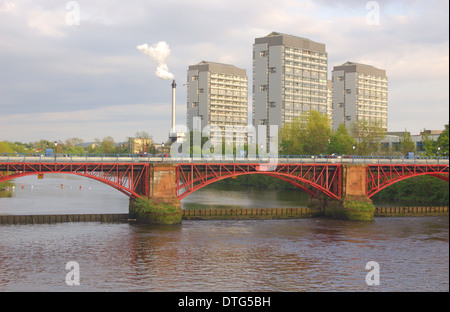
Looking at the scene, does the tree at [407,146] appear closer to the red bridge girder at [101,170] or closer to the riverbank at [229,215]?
the riverbank at [229,215]

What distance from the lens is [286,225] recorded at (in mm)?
79812

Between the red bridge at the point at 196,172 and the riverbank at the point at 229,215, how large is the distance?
428 cm

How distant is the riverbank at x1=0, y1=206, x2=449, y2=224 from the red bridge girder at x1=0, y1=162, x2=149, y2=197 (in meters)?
5.05

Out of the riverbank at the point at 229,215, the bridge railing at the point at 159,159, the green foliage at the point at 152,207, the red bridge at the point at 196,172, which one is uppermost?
the bridge railing at the point at 159,159

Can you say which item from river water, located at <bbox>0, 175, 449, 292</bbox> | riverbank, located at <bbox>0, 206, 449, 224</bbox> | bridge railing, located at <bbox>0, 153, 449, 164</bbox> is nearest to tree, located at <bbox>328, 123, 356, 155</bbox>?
bridge railing, located at <bbox>0, 153, 449, 164</bbox>

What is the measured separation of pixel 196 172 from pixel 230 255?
31.6 m

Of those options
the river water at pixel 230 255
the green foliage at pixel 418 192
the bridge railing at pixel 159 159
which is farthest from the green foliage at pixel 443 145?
the river water at pixel 230 255

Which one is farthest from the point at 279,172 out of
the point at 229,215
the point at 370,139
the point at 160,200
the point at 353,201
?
the point at 370,139

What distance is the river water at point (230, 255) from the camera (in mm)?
47844

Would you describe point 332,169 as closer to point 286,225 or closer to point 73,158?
point 286,225

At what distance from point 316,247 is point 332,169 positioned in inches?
1212
